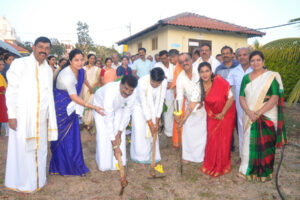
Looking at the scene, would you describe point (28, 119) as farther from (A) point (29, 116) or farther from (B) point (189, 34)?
(B) point (189, 34)

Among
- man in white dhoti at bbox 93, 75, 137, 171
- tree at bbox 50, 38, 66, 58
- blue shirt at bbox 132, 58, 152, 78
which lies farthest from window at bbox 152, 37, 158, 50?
tree at bbox 50, 38, 66, 58

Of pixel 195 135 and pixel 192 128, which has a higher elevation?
pixel 192 128

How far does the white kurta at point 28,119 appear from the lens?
283 centimetres

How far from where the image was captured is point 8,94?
279 centimetres

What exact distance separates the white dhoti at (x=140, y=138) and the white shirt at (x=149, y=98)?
178 mm

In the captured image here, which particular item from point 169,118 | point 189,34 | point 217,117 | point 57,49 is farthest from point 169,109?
point 57,49

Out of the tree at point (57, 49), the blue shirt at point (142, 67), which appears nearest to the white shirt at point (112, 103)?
the blue shirt at point (142, 67)

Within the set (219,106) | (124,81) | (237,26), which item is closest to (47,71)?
(124,81)

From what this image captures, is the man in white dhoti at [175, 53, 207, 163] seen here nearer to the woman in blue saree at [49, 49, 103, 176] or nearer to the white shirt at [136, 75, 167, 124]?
the white shirt at [136, 75, 167, 124]

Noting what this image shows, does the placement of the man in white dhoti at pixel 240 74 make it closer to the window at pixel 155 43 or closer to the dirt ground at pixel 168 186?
the dirt ground at pixel 168 186

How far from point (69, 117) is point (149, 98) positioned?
54.1 inches

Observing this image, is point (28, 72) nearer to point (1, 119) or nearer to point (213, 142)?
point (213, 142)

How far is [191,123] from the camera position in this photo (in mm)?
4121

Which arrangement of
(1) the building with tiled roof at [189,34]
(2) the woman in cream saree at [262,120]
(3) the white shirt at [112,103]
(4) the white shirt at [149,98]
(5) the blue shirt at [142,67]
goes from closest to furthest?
(3) the white shirt at [112,103] → (2) the woman in cream saree at [262,120] → (4) the white shirt at [149,98] → (5) the blue shirt at [142,67] → (1) the building with tiled roof at [189,34]
